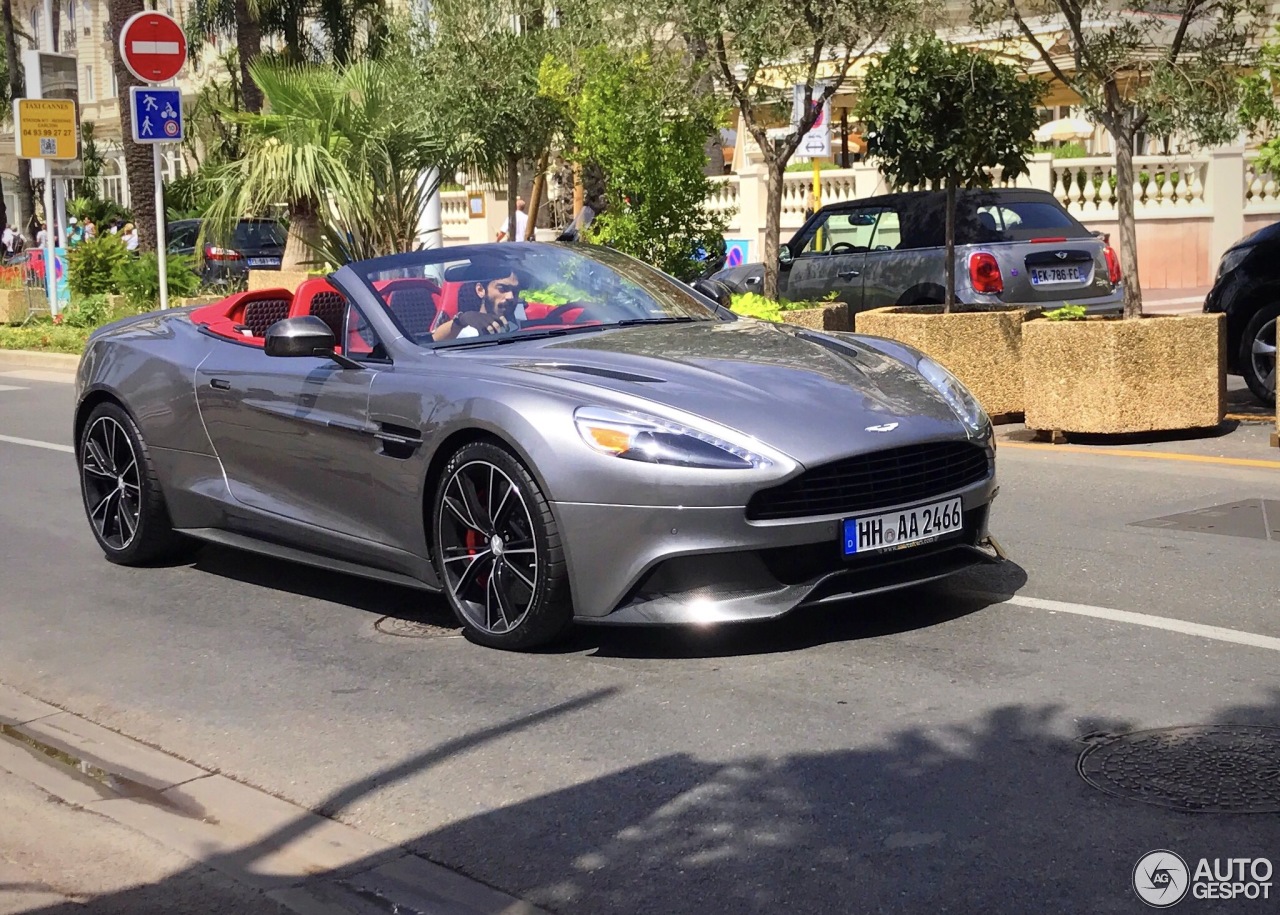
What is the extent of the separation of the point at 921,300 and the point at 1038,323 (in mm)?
3231

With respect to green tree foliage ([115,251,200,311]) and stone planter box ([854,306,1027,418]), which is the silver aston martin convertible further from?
green tree foliage ([115,251,200,311])

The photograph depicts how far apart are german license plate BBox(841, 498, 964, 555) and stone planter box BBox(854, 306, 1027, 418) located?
5765mm

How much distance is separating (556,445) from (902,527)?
1.15 metres

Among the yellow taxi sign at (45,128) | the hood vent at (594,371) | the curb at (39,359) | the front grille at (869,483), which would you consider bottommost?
the curb at (39,359)

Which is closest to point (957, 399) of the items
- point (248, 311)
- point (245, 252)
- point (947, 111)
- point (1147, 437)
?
point (248, 311)

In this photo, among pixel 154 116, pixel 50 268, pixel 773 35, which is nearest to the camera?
pixel 773 35

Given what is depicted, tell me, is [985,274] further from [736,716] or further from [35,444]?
[736,716]

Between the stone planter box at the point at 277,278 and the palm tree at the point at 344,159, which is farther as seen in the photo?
the stone planter box at the point at 277,278

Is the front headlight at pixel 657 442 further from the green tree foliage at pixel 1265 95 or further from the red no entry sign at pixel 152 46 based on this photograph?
the red no entry sign at pixel 152 46

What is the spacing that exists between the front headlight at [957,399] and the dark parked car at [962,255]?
696 centimetres

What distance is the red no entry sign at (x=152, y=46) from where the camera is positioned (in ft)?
55.8

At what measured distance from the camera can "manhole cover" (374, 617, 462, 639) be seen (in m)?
6.39

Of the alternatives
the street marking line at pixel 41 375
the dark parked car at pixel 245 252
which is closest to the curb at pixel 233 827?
the street marking line at pixel 41 375

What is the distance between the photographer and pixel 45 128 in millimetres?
26047
